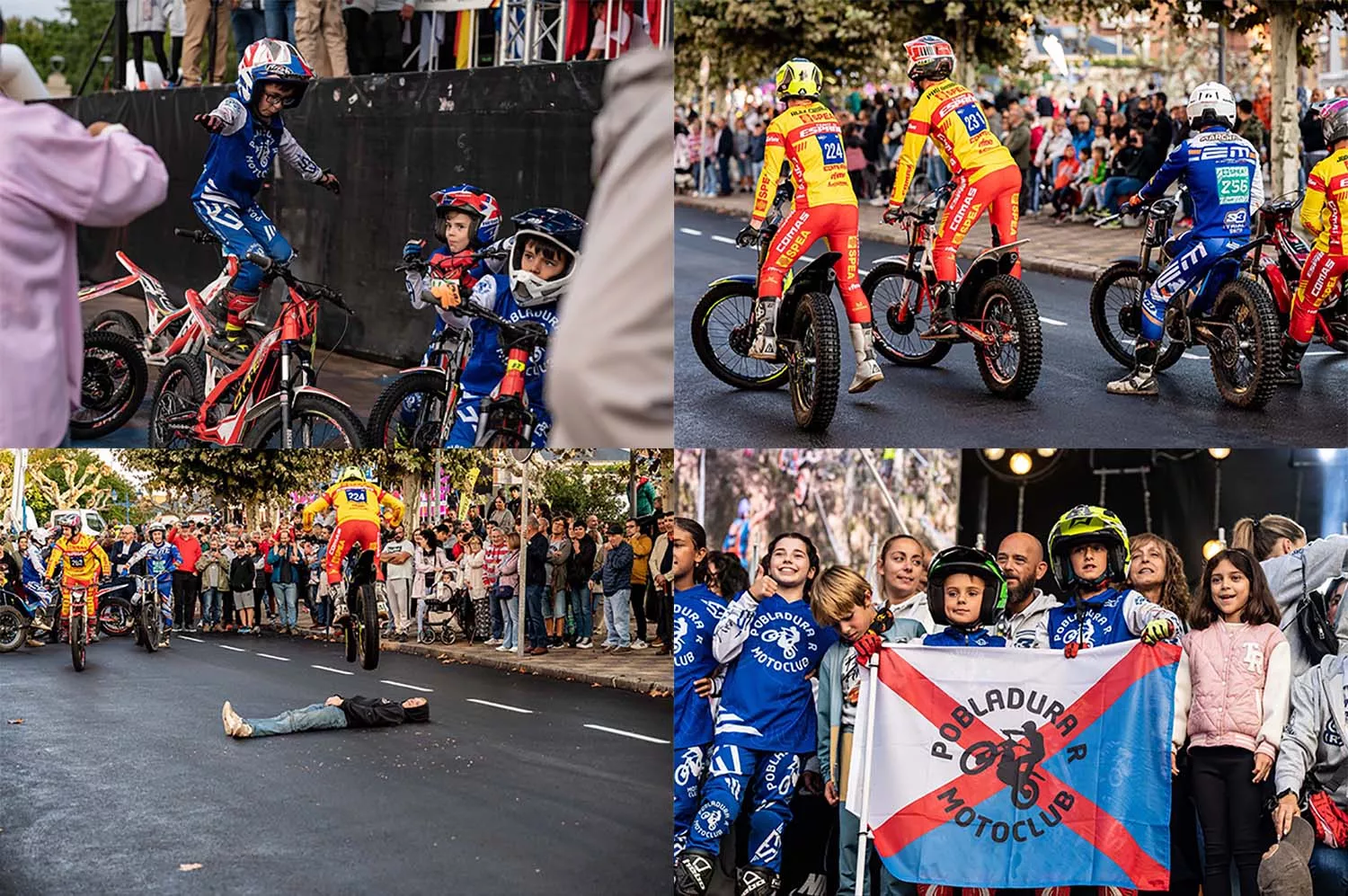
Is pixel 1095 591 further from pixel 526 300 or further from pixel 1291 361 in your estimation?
pixel 526 300

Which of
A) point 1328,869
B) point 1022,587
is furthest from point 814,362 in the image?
point 1328,869

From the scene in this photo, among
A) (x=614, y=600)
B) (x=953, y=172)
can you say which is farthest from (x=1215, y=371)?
(x=614, y=600)

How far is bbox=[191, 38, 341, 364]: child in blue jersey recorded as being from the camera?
223 inches

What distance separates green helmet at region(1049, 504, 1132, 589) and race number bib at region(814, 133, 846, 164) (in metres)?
1.76

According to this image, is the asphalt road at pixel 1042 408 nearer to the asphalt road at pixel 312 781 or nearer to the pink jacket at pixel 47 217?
the asphalt road at pixel 312 781

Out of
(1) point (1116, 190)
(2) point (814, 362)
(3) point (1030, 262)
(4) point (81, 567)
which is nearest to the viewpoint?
(4) point (81, 567)

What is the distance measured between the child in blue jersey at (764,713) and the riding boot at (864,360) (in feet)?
3.09

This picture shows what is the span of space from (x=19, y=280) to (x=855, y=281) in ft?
10.3

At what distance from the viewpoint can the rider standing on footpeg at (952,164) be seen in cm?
684

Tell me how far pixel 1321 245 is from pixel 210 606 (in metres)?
4.76

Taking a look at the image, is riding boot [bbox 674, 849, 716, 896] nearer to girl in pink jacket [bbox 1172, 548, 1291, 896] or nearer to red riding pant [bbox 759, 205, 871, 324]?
girl in pink jacket [bbox 1172, 548, 1291, 896]

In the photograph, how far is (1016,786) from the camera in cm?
576

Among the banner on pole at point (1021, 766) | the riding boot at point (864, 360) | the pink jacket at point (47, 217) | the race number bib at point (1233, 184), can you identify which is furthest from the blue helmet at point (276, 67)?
the race number bib at point (1233, 184)

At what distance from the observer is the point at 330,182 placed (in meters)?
5.78
